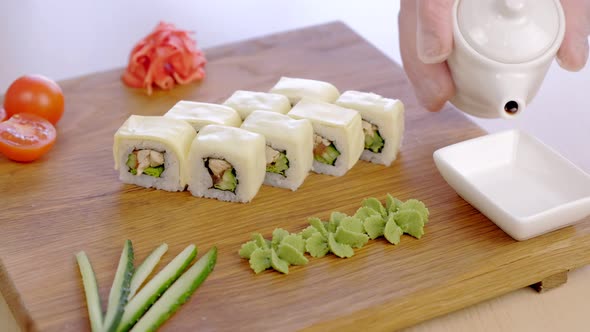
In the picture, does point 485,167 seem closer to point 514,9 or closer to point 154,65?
point 514,9

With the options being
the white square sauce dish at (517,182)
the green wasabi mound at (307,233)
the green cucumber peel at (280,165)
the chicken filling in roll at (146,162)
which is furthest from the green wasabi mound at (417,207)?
the chicken filling in roll at (146,162)

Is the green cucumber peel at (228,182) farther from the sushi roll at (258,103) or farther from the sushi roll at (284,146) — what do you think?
the sushi roll at (258,103)

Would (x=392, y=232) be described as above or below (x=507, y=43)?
below

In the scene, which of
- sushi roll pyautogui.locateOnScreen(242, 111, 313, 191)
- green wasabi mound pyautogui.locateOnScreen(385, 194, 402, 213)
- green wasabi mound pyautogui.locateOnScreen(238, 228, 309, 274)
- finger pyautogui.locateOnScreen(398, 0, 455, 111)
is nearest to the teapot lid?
finger pyautogui.locateOnScreen(398, 0, 455, 111)

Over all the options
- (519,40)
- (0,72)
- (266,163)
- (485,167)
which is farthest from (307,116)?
(0,72)

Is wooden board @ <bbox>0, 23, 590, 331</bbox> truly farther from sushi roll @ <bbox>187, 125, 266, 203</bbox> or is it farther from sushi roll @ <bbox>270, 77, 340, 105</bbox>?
sushi roll @ <bbox>270, 77, 340, 105</bbox>

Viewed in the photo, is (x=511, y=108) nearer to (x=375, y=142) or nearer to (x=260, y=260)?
(x=375, y=142)

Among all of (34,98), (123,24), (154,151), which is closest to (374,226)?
(154,151)

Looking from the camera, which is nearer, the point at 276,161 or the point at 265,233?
the point at 265,233
